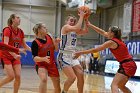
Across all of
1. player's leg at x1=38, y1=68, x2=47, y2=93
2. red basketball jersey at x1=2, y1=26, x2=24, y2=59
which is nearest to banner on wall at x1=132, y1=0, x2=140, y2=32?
red basketball jersey at x1=2, y1=26, x2=24, y2=59

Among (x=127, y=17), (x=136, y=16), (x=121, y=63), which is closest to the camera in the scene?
(x=121, y=63)

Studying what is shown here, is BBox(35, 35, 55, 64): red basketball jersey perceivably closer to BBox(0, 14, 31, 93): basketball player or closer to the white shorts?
the white shorts

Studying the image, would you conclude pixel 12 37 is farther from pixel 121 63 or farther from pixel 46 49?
pixel 121 63

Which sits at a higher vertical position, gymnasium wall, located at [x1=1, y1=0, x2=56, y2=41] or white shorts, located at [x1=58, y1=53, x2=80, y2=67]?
gymnasium wall, located at [x1=1, y1=0, x2=56, y2=41]

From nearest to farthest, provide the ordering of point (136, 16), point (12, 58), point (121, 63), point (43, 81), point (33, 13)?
point (43, 81), point (121, 63), point (12, 58), point (136, 16), point (33, 13)

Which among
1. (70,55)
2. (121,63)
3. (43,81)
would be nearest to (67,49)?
(70,55)

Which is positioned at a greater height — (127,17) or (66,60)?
(127,17)

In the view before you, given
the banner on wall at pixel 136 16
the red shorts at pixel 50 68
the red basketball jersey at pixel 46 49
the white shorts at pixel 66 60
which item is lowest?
the red shorts at pixel 50 68

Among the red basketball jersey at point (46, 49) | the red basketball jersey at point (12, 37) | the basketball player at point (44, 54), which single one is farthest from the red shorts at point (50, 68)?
the red basketball jersey at point (12, 37)

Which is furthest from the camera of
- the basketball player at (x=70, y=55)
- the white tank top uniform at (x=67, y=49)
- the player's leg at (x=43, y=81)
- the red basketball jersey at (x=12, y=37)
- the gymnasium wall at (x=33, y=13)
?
the gymnasium wall at (x=33, y=13)

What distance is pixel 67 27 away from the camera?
19.6 ft

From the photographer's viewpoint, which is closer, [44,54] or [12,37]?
[44,54]

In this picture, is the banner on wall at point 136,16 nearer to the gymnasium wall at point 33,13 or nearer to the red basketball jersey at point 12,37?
the gymnasium wall at point 33,13

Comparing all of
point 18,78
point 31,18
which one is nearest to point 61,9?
point 31,18
